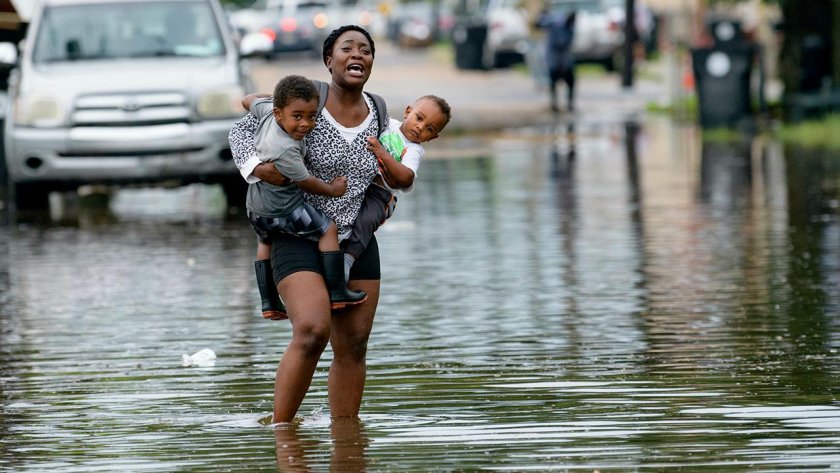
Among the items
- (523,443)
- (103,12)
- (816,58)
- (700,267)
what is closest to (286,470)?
(523,443)

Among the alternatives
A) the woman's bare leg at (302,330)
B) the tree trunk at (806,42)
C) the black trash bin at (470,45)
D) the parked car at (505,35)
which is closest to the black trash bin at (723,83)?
the tree trunk at (806,42)

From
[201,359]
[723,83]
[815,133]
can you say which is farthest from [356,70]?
[723,83]

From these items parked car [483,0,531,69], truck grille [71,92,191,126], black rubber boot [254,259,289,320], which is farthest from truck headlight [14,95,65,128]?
parked car [483,0,531,69]

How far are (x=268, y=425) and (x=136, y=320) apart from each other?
345cm

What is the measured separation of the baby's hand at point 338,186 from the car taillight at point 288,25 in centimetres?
4947

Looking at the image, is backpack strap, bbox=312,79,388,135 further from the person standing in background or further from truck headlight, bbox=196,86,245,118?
the person standing in background

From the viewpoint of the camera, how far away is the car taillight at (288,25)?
2219 inches

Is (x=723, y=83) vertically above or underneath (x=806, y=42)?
underneath

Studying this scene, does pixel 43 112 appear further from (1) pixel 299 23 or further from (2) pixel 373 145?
(1) pixel 299 23

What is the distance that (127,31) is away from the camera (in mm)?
17625

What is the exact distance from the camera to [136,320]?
35.1 feet

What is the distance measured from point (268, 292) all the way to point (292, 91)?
0.79 metres

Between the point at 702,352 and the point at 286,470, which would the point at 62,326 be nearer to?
the point at 702,352

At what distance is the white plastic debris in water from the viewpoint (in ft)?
29.8
